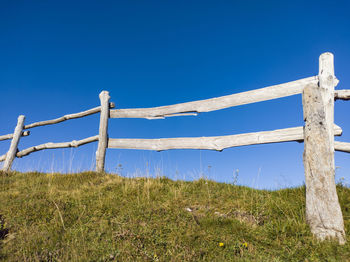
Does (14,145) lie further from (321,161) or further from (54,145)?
(321,161)

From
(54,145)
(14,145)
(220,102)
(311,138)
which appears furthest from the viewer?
(14,145)

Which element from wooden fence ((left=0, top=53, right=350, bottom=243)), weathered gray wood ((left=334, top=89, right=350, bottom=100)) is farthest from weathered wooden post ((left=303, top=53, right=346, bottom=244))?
weathered gray wood ((left=334, top=89, right=350, bottom=100))

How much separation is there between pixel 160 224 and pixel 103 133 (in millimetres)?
5246

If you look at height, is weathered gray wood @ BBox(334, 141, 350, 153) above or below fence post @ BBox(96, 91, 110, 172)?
below

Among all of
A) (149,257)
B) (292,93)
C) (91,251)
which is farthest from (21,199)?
(292,93)

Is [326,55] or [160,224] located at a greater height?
[326,55]

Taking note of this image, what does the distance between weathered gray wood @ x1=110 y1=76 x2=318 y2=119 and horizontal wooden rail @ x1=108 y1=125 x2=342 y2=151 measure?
894 millimetres

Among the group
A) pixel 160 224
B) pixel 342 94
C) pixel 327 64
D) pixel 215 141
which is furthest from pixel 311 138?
pixel 160 224

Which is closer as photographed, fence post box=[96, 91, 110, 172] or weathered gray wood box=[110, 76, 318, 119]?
weathered gray wood box=[110, 76, 318, 119]

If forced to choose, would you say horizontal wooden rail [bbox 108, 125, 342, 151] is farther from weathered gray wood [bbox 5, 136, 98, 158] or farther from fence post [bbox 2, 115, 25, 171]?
fence post [bbox 2, 115, 25, 171]

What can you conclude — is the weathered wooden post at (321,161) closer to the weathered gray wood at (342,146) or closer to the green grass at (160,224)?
the green grass at (160,224)

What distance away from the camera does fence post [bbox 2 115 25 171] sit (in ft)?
37.1

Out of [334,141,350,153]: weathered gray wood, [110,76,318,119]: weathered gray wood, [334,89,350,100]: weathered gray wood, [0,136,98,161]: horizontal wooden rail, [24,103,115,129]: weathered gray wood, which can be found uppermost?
[24,103,115,129]: weathered gray wood

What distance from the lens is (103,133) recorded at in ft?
30.3
